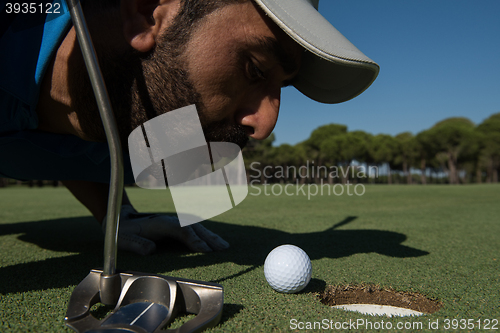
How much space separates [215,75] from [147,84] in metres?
0.31

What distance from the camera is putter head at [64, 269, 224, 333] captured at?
1.02 m

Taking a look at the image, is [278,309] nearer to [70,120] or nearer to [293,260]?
[293,260]

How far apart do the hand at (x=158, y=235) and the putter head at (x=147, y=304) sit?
1.00 m

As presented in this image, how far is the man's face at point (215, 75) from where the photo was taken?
1.29 metres

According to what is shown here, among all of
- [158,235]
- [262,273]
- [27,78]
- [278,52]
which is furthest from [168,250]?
[278,52]

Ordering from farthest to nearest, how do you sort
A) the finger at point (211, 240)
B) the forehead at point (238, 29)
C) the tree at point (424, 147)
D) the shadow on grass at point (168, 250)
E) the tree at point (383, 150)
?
the tree at point (383, 150) < the tree at point (424, 147) < the finger at point (211, 240) < the shadow on grass at point (168, 250) < the forehead at point (238, 29)

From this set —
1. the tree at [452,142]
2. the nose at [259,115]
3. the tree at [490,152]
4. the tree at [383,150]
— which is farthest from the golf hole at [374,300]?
the tree at [383,150]

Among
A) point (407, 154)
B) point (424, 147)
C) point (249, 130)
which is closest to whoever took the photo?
point (249, 130)

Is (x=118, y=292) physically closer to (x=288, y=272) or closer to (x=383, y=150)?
(x=288, y=272)

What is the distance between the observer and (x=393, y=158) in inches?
1674

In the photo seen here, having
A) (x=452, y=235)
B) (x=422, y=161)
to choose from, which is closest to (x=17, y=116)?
(x=452, y=235)

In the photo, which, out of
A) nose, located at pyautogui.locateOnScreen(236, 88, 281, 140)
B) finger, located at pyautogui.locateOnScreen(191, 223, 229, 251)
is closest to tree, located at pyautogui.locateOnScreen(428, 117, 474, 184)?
finger, located at pyautogui.locateOnScreen(191, 223, 229, 251)

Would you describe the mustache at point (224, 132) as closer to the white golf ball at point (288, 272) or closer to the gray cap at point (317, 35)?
the gray cap at point (317, 35)

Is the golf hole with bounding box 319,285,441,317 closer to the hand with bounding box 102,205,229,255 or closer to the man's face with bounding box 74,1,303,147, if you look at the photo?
the man's face with bounding box 74,1,303,147
